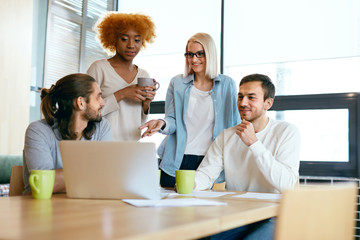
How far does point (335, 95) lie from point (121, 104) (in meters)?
2.05

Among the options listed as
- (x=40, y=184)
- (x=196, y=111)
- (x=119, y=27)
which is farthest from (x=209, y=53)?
(x=40, y=184)

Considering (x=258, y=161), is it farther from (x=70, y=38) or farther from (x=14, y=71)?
(x=70, y=38)

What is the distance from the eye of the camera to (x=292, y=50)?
3.96 metres

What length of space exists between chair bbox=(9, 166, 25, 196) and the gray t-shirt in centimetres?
4

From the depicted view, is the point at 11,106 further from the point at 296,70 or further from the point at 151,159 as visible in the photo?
the point at 151,159

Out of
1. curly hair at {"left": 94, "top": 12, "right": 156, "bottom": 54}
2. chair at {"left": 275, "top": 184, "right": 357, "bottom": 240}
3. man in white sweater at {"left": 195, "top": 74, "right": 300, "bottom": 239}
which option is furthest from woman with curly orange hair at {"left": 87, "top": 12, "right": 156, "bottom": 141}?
chair at {"left": 275, "top": 184, "right": 357, "bottom": 240}

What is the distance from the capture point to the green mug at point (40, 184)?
4.47 ft

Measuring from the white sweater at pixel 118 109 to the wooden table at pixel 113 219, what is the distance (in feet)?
3.97

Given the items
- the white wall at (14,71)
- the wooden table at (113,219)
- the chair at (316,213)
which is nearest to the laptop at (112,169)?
the wooden table at (113,219)

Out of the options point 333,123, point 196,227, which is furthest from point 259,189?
point 333,123

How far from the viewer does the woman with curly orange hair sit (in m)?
2.43

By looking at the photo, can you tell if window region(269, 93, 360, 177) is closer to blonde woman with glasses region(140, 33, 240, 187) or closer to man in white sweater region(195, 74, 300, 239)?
blonde woman with glasses region(140, 33, 240, 187)

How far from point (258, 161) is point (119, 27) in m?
1.37

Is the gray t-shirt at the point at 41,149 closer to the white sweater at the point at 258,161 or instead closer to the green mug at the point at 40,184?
the green mug at the point at 40,184
